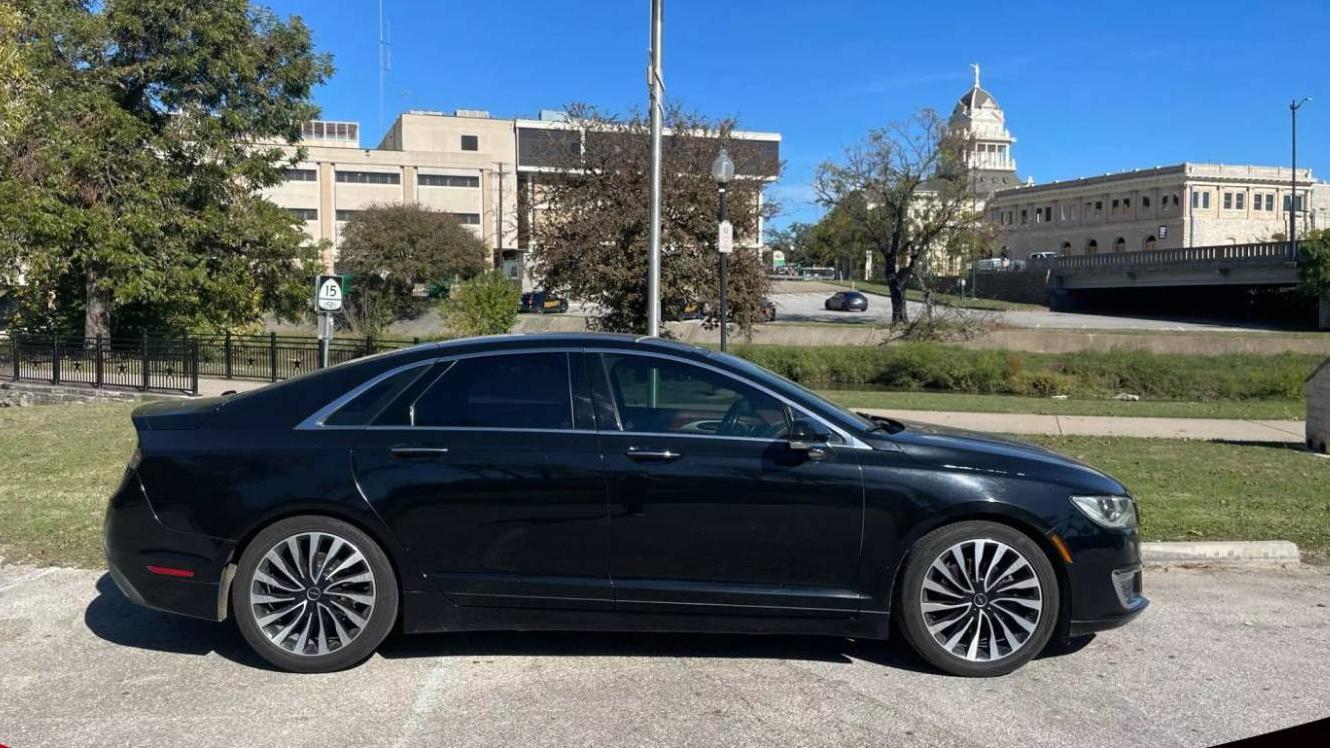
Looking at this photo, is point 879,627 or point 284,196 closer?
point 879,627

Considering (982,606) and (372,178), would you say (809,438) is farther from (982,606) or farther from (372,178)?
(372,178)

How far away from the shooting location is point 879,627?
4980 millimetres

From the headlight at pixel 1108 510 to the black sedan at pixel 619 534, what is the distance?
0.04 feet

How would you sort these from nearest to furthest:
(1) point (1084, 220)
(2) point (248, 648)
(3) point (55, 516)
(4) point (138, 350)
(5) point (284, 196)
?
(2) point (248, 648)
(3) point (55, 516)
(4) point (138, 350)
(5) point (284, 196)
(1) point (1084, 220)

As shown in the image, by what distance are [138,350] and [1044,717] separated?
22.3m

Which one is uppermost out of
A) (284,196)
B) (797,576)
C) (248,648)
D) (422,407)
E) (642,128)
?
(284,196)

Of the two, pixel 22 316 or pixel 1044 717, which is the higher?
pixel 22 316

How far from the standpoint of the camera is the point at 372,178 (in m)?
83.5

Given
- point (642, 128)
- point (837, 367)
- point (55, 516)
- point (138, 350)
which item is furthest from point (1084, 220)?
point (55, 516)

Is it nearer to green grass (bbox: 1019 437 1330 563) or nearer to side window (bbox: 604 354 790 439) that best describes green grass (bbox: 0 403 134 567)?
side window (bbox: 604 354 790 439)

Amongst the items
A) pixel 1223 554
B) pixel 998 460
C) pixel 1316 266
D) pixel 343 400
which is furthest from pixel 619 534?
pixel 1316 266

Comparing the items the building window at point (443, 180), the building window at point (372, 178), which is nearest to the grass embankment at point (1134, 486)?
the building window at point (372, 178)

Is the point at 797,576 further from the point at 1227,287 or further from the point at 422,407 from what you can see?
the point at 1227,287

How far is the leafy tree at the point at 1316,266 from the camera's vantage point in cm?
5231
